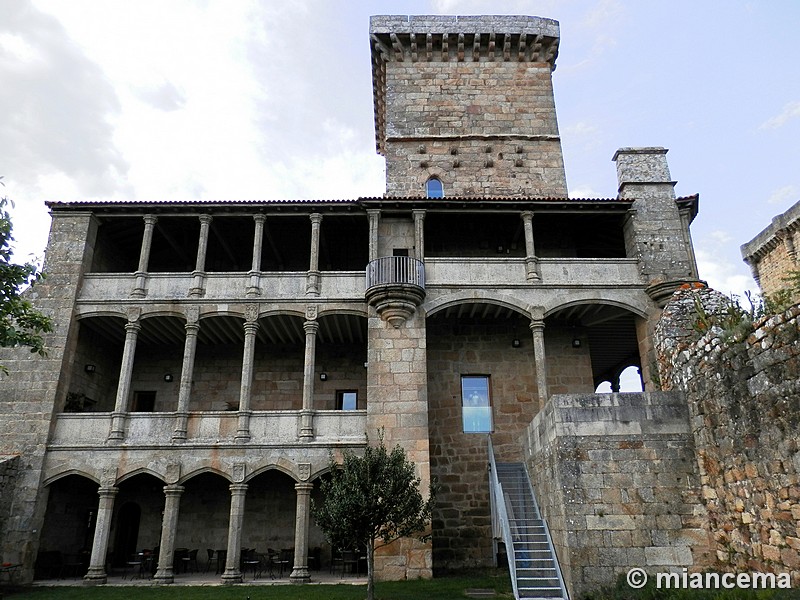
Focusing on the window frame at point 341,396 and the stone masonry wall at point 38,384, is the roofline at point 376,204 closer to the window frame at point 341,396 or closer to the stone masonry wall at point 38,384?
the stone masonry wall at point 38,384

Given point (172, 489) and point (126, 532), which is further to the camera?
point (126, 532)

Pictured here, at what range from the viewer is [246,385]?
17266 millimetres

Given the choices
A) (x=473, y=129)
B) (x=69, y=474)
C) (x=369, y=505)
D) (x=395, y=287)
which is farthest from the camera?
(x=473, y=129)

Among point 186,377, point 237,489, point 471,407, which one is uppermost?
point 186,377

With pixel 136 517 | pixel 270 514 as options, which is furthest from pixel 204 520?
pixel 136 517

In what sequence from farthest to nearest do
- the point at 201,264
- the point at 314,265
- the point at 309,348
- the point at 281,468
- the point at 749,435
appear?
the point at 201,264 < the point at 314,265 < the point at 309,348 < the point at 281,468 < the point at 749,435

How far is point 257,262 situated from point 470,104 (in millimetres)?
12349

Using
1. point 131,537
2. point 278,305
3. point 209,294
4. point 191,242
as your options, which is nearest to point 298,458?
point 278,305

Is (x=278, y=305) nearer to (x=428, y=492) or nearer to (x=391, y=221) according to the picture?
(x=391, y=221)

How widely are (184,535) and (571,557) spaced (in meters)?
13.5

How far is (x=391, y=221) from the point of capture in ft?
63.3

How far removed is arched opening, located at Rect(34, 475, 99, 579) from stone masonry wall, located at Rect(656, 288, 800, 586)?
657 inches

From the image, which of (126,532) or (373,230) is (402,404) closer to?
(373,230)

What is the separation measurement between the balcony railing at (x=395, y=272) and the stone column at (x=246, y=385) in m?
3.99
